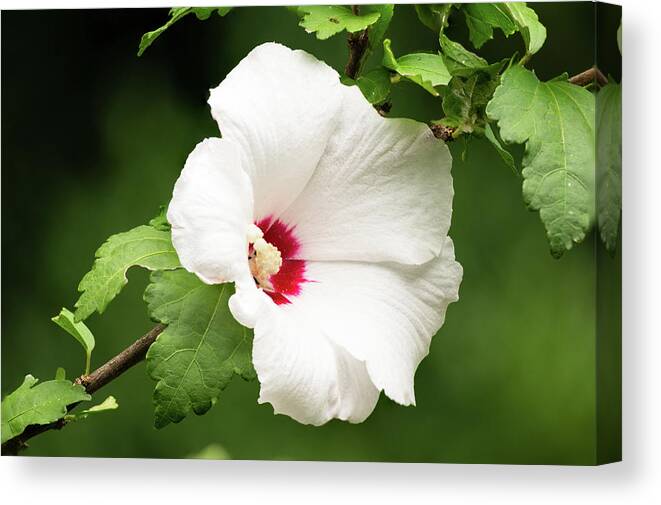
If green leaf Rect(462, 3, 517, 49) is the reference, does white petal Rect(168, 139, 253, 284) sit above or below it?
below

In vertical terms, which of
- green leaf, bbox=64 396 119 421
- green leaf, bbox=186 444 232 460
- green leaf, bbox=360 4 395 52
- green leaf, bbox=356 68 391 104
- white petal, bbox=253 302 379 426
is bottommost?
green leaf, bbox=186 444 232 460

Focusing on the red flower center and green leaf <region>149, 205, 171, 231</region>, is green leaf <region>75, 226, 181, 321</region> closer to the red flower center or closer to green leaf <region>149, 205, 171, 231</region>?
green leaf <region>149, 205, 171, 231</region>

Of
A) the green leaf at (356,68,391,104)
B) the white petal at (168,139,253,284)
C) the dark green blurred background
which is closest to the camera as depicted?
the white petal at (168,139,253,284)

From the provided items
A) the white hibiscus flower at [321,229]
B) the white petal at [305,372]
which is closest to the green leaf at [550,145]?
the white hibiscus flower at [321,229]

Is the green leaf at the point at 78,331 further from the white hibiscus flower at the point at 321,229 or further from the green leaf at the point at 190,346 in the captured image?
the white hibiscus flower at the point at 321,229

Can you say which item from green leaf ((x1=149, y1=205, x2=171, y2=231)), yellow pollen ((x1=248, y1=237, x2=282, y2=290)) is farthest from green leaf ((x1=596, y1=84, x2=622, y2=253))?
green leaf ((x1=149, y1=205, x2=171, y2=231))

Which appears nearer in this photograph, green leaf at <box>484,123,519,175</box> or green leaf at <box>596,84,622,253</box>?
green leaf at <box>484,123,519,175</box>
